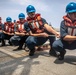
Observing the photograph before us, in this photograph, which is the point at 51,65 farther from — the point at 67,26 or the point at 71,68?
the point at 67,26

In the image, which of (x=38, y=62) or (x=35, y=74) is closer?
(x=35, y=74)

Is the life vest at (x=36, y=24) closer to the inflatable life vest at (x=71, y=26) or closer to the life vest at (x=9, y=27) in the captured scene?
the inflatable life vest at (x=71, y=26)

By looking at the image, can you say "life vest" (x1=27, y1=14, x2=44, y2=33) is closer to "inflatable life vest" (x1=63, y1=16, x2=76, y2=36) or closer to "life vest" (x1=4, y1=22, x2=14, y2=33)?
"inflatable life vest" (x1=63, y1=16, x2=76, y2=36)

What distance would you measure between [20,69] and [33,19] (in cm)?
213

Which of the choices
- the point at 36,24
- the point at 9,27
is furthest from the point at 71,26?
the point at 9,27

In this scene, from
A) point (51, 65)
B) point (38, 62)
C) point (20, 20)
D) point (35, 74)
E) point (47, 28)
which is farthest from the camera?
point (20, 20)

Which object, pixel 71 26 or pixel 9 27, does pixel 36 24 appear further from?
pixel 9 27

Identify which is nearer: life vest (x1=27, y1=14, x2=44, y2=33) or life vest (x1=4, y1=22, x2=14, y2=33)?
life vest (x1=27, y1=14, x2=44, y2=33)

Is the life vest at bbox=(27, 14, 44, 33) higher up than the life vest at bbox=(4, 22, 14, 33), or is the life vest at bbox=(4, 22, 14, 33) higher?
the life vest at bbox=(27, 14, 44, 33)

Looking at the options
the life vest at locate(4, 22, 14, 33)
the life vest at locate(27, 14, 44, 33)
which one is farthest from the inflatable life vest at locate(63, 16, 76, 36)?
the life vest at locate(4, 22, 14, 33)

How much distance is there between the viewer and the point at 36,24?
598 cm

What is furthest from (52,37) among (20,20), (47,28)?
(20,20)

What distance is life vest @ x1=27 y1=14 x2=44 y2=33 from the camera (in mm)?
5945

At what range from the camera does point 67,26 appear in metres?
4.61
